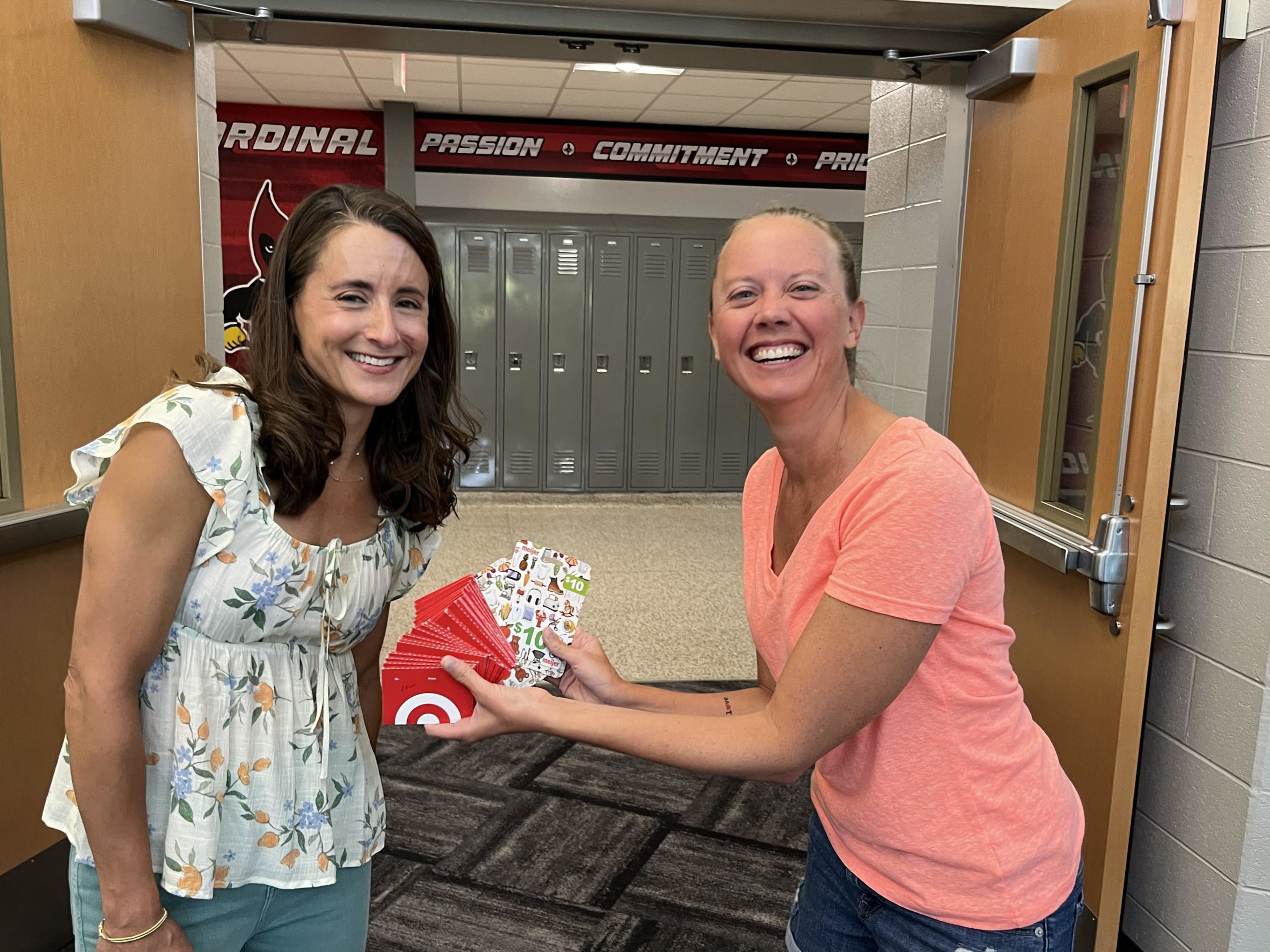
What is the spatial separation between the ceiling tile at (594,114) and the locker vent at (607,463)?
2844mm

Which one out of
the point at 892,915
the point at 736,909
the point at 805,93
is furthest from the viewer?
the point at 805,93

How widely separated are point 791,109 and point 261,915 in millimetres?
7410

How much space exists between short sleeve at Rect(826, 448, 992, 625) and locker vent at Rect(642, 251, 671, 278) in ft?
24.3

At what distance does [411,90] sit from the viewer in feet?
23.5

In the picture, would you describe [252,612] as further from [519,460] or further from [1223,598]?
[519,460]

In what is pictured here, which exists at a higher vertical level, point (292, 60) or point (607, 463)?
point (292, 60)

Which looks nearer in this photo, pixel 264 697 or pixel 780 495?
pixel 264 697

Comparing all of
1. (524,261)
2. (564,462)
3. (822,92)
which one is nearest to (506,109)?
(524,261)

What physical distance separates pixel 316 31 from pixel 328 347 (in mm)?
1856

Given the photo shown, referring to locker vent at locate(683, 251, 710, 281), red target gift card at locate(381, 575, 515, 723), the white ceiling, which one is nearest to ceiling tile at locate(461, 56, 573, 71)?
the white ceiling

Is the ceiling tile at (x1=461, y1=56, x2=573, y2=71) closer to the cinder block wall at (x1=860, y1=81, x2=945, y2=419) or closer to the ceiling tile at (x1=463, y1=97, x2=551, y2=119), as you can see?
the ceiling tile at (x1=463, y1=97, x2=551, y2=119)

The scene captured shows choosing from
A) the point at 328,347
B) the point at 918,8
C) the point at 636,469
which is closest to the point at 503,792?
the point at 328,347

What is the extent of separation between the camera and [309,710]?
126 centimetres

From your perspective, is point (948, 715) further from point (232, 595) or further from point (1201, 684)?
point (1201, 684)
